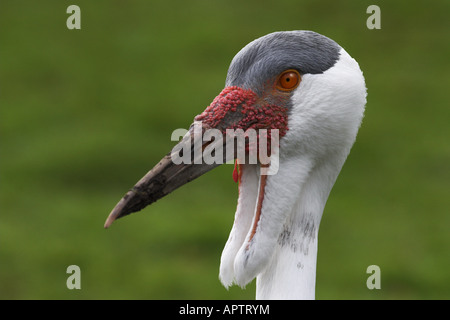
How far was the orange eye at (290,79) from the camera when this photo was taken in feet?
15.6

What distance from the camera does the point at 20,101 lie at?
602 inches

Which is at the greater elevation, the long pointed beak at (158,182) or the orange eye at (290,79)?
the orange eye at (290,79)

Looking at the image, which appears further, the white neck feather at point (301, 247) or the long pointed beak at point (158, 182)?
the white neck feather at point (301, 247)

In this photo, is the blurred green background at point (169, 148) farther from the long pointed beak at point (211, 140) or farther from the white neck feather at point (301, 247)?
the long pointed beak at point (211, 140)

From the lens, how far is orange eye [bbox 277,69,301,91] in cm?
474

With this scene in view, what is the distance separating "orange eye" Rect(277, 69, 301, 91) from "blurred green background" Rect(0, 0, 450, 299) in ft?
19.9

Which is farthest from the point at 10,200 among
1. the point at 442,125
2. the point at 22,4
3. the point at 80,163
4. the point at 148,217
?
the point at 442,125

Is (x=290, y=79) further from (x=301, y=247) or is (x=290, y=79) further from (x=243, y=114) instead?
(x=301, y=247)

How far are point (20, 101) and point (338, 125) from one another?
1146 cm

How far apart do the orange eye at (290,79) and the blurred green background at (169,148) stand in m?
6.07

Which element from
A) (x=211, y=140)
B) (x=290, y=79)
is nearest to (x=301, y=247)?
(x=211, y=140)

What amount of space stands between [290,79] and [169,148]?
30.5 feet

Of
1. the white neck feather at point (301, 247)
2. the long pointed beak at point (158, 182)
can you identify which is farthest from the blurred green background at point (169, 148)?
the long pointed beak at point (158, 182)

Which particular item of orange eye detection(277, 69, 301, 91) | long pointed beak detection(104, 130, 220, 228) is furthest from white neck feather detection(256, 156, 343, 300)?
long pointed beak detection(104, 130, 220, 228)
